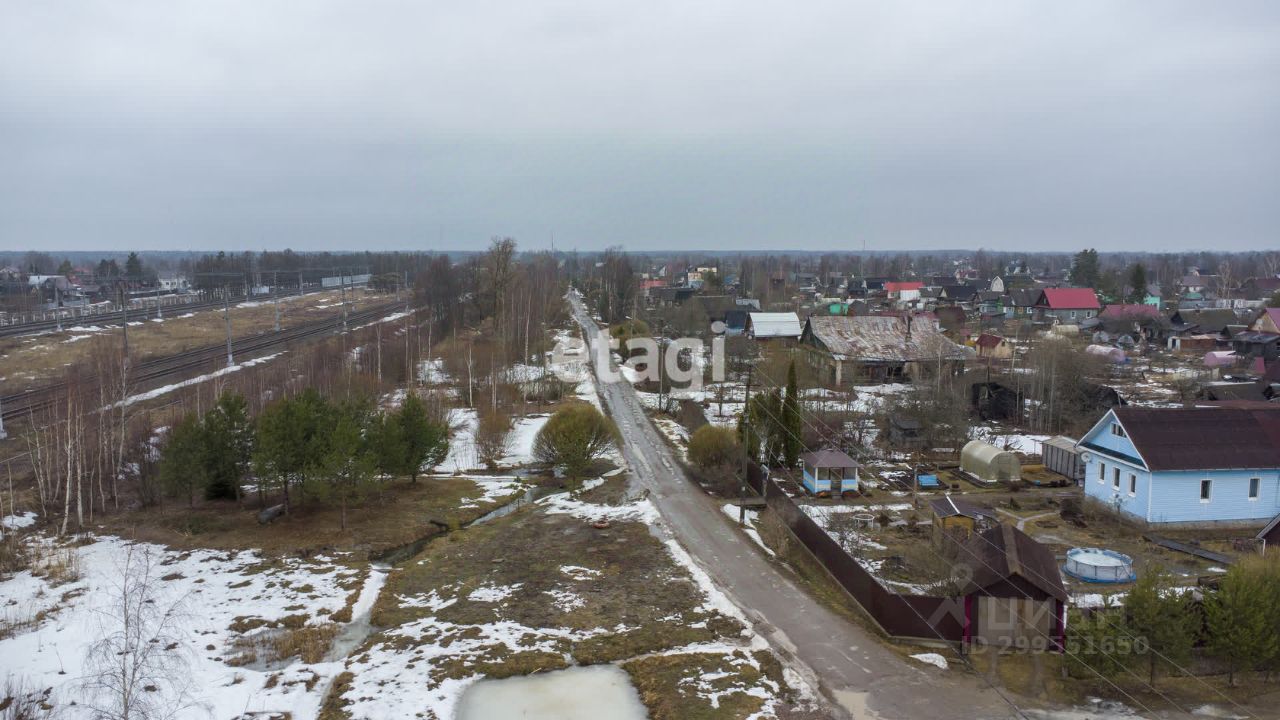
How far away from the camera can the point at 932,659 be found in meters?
14.3

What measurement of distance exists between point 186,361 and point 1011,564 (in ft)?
163

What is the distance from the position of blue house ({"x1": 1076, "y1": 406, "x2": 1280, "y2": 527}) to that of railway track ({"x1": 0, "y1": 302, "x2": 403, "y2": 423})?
37.6 metres

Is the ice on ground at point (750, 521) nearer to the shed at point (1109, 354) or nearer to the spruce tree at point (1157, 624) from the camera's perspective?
the spruce tree at point (1157, 624)

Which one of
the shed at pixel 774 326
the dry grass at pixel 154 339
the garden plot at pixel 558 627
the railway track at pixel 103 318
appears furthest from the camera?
the railway track at pixel 103 318

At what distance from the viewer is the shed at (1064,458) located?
26625 mm

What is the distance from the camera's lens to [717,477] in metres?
27.7

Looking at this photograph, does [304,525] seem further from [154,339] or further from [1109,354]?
[1109,354]

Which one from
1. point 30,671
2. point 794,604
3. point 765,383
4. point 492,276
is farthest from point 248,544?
point 492,276

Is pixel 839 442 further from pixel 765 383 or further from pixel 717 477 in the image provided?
pixel 765 383

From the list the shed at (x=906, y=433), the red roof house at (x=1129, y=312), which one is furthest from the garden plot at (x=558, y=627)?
the red roof house at (x=1129, y=312)

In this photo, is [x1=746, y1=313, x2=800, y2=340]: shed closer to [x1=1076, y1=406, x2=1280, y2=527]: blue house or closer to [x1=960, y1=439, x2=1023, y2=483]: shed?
[x1=960, y1=439, x2=1023, y2=483]: shed

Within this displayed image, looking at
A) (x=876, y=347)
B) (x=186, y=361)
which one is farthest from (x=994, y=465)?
(x=186, y=361)

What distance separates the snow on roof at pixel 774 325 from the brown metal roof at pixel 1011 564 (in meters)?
44.5

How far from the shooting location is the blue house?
21594 mm
